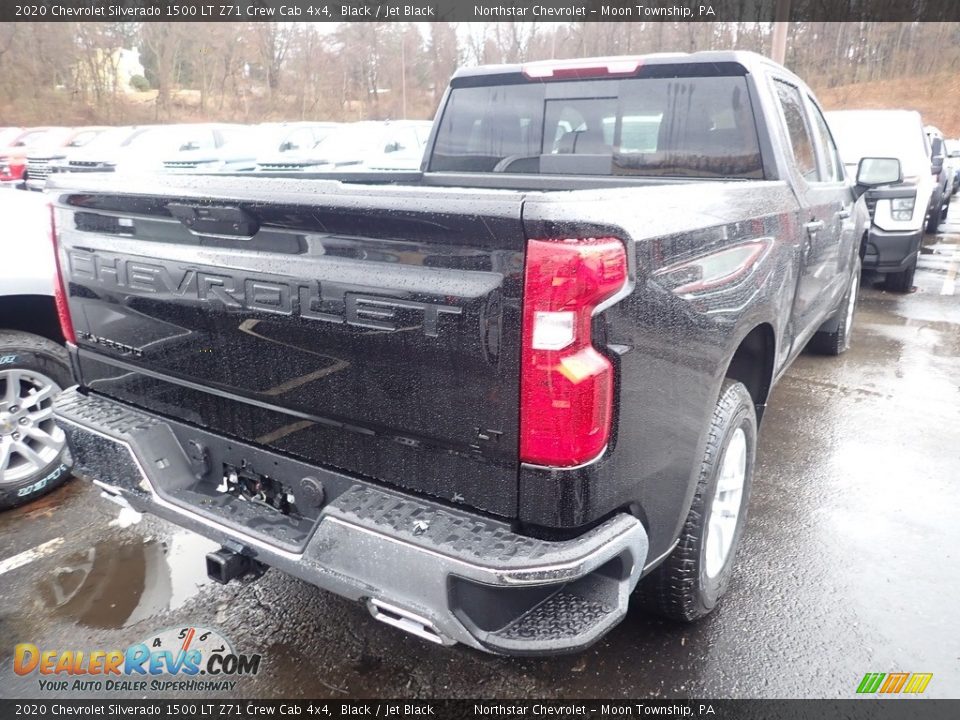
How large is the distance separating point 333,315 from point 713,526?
1.71m

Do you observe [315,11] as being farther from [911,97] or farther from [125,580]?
[911,97]

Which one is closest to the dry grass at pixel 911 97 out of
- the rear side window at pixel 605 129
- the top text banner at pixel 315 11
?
the top text banner at pixel 315 11

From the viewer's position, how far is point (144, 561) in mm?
3242

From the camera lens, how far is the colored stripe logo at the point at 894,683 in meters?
2.46

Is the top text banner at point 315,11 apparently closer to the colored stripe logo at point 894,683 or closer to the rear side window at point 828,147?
the rear side window at point 828,147

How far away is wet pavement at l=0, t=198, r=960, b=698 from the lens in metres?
2.52

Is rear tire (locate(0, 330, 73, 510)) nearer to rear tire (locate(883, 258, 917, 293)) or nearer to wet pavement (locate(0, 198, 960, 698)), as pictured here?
wet pavement (locate(0, 198, 960, 698))

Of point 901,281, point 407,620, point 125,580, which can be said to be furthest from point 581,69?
point 901,281

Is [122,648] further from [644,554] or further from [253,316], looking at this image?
[644,554]

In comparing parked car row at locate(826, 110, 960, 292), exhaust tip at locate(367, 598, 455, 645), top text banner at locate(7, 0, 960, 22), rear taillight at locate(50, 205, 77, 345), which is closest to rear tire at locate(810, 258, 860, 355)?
parked car row at locate(826, 110, 960, 292)

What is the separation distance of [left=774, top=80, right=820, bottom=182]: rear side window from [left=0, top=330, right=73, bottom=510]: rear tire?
12.7ft

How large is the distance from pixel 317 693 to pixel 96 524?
1785 millimetres

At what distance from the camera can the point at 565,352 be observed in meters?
1.70

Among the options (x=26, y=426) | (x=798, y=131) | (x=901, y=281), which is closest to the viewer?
(x=26, y=426)
